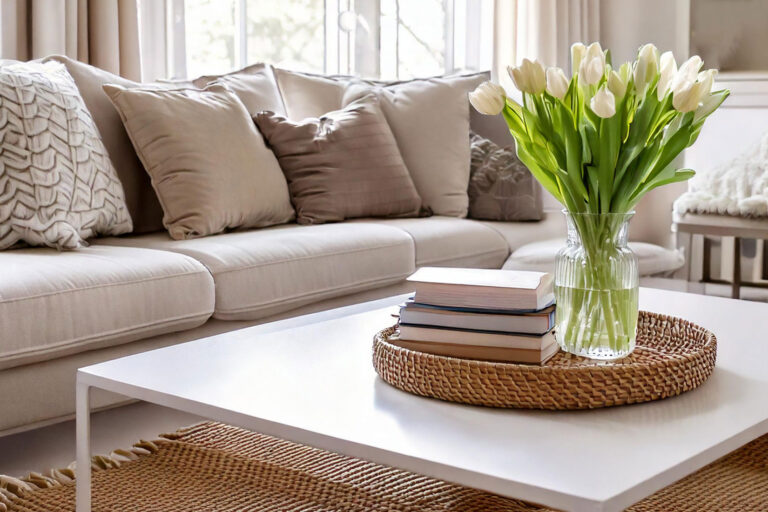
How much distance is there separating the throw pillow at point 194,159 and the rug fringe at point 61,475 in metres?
0.94

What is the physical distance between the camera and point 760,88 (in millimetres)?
4785

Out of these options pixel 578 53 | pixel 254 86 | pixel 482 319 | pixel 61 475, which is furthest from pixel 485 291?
pixel 254 86

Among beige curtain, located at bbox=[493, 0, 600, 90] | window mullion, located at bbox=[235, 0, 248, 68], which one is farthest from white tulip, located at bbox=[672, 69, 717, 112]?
beige curtain, located at bbox=[493, 0, 600, 90]

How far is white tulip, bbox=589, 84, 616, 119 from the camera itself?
1.33 metres

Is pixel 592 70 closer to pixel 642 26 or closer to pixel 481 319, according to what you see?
pixel 481 319

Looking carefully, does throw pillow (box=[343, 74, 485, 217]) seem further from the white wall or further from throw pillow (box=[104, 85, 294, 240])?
the white wall

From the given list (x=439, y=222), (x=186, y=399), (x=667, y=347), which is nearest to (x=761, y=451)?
(x=667, y=347)

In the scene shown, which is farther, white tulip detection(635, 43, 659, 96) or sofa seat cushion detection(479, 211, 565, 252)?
sofa seat cushion detection(479, 211, 565, 252)

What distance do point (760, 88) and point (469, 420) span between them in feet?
13.5

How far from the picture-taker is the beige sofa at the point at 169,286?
201cm

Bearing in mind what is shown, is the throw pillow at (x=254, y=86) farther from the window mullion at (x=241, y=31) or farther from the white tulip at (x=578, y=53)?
the white tulip at (x=578, y=53)

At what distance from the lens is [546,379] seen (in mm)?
1296

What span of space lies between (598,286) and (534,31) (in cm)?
394

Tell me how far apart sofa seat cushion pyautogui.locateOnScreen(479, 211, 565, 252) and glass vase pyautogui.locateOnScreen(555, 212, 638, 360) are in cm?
205
